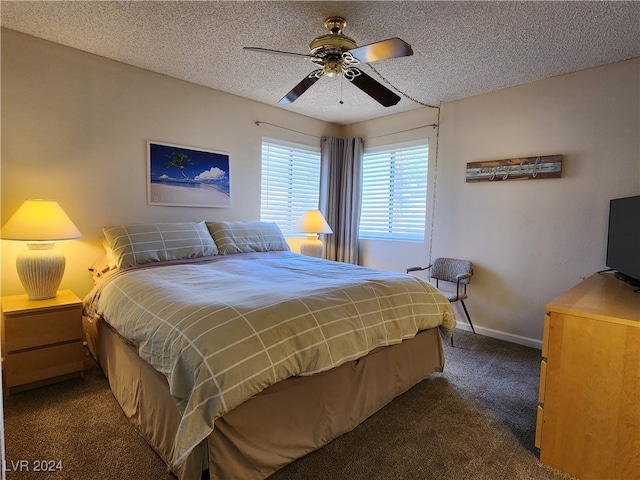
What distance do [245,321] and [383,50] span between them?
168cm

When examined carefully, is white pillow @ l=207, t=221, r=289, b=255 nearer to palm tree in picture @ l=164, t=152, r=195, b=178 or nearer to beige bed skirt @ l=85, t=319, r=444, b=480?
palm tree in picture @ l=164, t=152, r=195, b=178

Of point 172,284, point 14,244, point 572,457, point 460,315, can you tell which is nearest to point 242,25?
point 172,284

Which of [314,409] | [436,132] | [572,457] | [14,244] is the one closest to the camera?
[572,457]

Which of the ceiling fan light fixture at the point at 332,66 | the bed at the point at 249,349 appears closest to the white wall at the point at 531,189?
the bed at the point at 249,349

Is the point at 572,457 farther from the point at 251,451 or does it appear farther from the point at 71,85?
the point at 71,85

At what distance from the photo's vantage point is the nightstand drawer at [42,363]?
7.04 feet

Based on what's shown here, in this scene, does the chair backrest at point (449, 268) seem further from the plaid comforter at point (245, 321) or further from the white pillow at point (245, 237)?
the white pillow at point (245, 237)

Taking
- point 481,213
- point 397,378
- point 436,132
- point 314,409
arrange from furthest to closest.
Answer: point 436,132
point 481,213
point 397,378
point 314,409

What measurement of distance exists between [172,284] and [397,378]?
1.55m

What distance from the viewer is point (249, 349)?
1.46m

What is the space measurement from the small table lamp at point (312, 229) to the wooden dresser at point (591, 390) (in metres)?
2.68

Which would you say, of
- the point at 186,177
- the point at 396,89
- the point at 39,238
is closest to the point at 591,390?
the point at 396,89

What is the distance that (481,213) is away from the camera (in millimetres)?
3541

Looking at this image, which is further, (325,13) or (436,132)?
(436,132)
